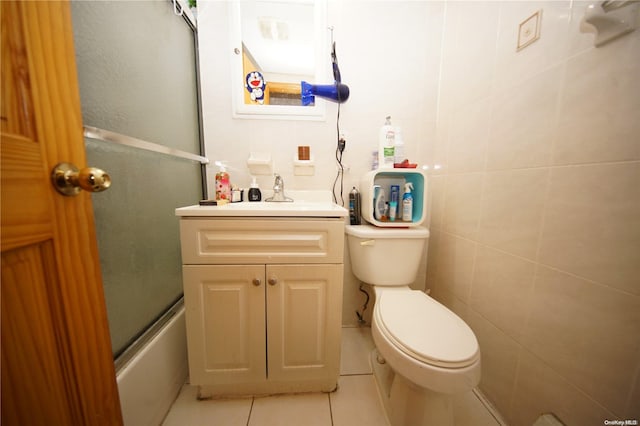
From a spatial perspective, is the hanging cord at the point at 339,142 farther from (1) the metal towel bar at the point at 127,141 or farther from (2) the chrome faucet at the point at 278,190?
(1) the metal towel bar at the point at 127,141

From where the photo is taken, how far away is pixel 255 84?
1091 millimetres

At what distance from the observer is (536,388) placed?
0.68 metres

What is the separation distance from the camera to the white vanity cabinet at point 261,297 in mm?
747

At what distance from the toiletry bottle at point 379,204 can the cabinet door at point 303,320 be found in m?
0.40

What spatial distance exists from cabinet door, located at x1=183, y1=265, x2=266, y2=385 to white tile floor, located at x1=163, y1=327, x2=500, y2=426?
13 cm

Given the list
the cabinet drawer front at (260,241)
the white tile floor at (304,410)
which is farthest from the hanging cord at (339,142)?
the white tile floor at (304,410)

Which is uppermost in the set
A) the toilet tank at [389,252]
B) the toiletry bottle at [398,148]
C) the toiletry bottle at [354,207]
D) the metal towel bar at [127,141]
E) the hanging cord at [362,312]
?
the toiletry bottle at [398,148]

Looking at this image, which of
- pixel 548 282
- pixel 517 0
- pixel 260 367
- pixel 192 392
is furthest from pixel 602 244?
pixel 192 392

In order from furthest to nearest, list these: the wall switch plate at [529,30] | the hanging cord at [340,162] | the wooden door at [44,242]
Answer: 1. the hanging cord at [340,162]
2. the wall switch plate at [529,30]
3. the wooden door at [44,242]

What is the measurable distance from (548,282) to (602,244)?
18 centimetres

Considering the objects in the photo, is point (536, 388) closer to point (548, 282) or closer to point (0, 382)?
point (548, 282)

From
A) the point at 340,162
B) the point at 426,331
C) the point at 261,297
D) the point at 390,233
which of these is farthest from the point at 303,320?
the point at 340,162

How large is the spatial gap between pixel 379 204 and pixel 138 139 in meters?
1.04

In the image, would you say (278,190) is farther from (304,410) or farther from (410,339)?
(304,410)
